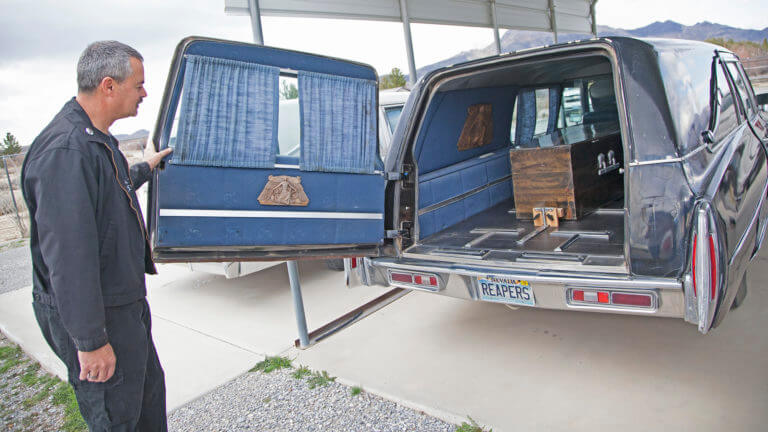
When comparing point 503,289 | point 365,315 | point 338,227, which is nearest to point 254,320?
point 365,315

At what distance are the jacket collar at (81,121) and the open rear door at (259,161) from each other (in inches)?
21.0

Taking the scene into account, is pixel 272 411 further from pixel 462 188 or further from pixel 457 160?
pixel 457 160

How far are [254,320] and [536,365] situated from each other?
8.20 ft

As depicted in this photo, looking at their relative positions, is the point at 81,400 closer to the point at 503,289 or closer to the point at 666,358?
the point at 503,289

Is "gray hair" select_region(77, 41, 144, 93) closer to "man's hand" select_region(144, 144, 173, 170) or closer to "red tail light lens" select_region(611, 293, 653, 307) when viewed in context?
"man's hand" select_region(144, 144, 173, 170)

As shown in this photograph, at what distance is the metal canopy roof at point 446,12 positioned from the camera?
7176 millimetres

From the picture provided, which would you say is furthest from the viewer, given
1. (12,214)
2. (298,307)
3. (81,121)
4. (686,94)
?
(12,214)

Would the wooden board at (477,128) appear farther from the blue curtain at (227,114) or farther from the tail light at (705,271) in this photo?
the tail light at (705,271)

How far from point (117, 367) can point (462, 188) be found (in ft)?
9.84

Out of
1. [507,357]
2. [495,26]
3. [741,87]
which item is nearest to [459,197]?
[507,357]

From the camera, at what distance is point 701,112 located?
8.82 feet

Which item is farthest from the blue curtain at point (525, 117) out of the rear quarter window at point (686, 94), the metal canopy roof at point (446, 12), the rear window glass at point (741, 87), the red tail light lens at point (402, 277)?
the metal canopy roof at point (446, 12)

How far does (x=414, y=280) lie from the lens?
10.1 ft

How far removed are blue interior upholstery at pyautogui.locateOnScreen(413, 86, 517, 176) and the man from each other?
6.97 ft
